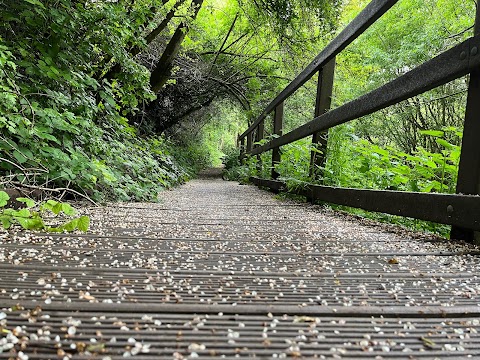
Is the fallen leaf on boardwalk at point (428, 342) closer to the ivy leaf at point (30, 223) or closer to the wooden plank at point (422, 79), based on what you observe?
the wooden plank at point (422, 79)

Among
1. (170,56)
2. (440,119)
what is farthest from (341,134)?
(170,56)

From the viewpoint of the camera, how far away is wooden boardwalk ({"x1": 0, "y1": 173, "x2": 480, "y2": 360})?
2.04ft

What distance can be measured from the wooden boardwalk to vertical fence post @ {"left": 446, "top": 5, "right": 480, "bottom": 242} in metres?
0.22

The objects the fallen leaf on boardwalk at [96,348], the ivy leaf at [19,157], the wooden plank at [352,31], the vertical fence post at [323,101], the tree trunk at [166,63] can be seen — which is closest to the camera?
the fallen leaf on boardwalk at [96,348]

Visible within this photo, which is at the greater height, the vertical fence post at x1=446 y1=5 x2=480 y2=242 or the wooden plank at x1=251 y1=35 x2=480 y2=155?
the wooden plank at x1=251 y1=35 x2=480 y2=155

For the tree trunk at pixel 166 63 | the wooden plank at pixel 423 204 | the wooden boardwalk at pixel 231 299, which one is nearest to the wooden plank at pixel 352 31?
the wooden plank at pixel 423 204

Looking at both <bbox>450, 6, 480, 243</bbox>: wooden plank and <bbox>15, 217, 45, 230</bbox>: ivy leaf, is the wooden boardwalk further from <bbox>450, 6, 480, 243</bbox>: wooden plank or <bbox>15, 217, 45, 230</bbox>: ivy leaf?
<bbox>450, 6, 480, 243</bbox>: wooden plank

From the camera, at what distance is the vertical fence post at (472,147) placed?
1394 mm

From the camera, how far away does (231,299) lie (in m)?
0.83

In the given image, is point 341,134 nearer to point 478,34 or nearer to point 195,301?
point 478,34

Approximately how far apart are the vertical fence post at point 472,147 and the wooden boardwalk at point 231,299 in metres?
0.22

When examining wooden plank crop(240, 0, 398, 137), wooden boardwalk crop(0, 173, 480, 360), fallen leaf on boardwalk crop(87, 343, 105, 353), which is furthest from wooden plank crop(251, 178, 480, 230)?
fallen leaf on boardwalk crop(87, 343, 105, 353)

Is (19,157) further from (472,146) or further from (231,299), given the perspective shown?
(472,146)

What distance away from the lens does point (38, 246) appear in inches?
48.6
